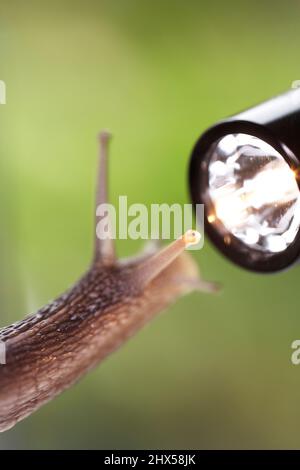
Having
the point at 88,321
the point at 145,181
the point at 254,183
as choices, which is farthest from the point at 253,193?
the point at 145,181

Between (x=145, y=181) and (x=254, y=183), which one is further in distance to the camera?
(x=145, y=181)

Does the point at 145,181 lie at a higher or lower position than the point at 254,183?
higher

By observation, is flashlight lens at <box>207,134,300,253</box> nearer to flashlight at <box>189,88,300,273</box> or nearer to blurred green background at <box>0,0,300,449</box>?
flashlight at <box>189,88,300,273</box>

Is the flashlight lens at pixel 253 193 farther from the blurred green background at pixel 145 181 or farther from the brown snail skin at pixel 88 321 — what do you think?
the blurred green background at pixel 145 181

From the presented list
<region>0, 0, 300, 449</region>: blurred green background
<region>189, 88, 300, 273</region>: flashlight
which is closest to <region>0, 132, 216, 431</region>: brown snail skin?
<region>189, 88, 300, 273</region>: flashlight

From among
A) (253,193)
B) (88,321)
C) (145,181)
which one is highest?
(145,181)

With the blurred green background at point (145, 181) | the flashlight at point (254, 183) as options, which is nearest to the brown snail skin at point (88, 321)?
the flashlight at point (254, 183)

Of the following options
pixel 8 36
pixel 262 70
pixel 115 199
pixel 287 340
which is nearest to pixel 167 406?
pixel 287 340

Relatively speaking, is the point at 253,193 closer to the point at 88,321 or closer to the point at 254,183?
the point at 254,183
